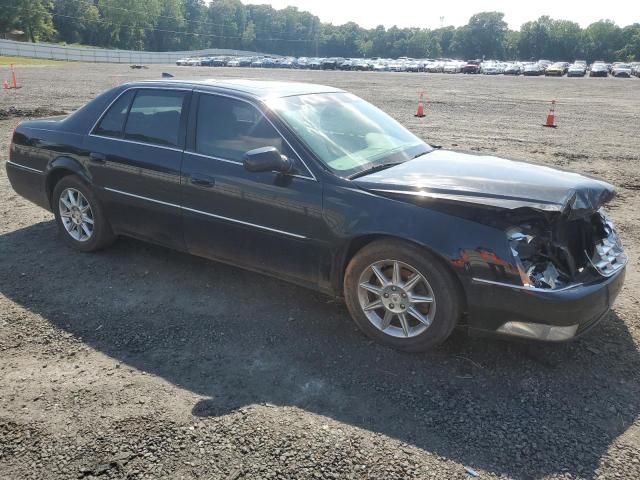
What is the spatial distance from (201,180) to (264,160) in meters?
0.80

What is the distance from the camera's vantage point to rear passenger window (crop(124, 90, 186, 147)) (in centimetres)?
460

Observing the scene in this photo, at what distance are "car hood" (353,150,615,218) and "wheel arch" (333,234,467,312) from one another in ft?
0.96

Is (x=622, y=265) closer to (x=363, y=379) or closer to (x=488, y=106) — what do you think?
(x=363, y=379)

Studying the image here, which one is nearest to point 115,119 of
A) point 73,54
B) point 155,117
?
point 155,117

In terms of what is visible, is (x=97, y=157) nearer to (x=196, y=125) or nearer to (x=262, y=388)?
(x=196, y=125)

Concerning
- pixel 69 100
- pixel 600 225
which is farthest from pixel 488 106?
pixel 600 225

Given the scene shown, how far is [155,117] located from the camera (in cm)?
475

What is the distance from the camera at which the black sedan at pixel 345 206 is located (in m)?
3.28

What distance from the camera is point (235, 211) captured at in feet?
13.6

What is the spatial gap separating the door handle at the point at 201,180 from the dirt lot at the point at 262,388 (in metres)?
0.94

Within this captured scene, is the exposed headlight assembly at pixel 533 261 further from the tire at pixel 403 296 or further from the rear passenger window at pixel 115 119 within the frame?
the rear passenger window at pixel 115 119

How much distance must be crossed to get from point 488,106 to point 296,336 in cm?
1929

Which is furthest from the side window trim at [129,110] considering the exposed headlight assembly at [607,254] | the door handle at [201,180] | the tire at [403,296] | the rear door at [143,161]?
the exposed headlight assembly at [607,254]

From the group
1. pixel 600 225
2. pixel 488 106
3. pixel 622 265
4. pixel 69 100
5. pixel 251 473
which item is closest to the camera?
pixel 251 473
